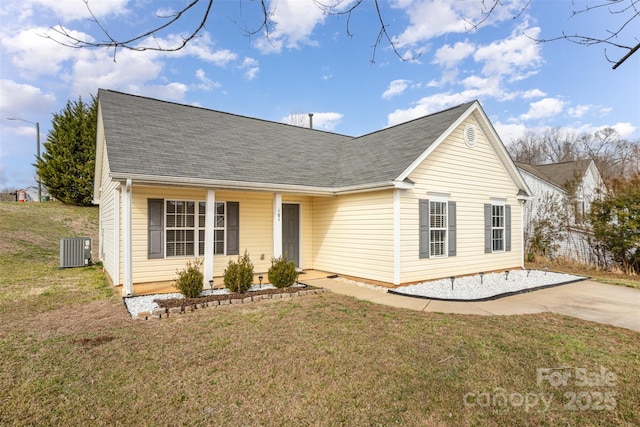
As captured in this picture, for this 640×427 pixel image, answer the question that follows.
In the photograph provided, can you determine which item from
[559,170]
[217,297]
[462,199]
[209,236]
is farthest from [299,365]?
[559,170]

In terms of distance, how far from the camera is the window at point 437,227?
356 inches

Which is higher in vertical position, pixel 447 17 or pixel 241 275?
pixel 447 17

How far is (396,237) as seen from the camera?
840cm

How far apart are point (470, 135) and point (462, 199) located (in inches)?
79.1

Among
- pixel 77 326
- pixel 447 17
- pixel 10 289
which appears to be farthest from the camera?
pixel 10 289

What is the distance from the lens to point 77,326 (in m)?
5.28

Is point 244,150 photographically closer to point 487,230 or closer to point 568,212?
point 487,230

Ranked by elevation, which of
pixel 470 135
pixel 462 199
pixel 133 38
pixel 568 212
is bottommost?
pixel 568 212

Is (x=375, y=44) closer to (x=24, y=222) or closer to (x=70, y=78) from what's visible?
(x=70, y=78)

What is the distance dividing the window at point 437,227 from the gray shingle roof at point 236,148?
1.51 metres

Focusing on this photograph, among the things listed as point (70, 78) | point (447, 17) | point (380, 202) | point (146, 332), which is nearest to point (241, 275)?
point (146, 332)

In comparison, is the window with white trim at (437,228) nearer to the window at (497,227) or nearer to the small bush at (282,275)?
the window at (497,227)

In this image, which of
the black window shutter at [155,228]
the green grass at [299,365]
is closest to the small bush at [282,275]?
the green grass at [299,365]

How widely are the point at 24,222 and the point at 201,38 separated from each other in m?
19.5
